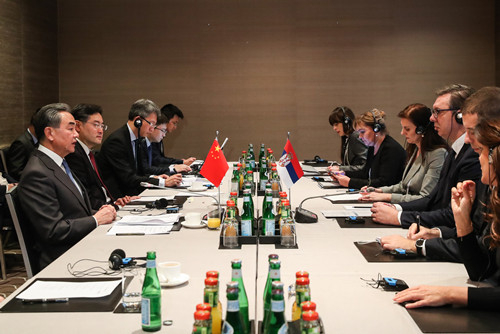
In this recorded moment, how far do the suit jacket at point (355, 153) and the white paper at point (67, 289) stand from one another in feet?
13.8

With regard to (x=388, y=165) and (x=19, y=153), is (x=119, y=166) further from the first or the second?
(x=388, y=165)

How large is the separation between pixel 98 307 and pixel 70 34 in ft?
23.4

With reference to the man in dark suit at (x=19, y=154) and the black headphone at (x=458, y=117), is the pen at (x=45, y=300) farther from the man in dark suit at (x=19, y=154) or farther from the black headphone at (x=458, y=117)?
the man in dark suit at (x=19, y=154)

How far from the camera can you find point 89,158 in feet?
13.9

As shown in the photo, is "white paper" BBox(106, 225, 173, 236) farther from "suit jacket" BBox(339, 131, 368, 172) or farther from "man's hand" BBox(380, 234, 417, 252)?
"suit jacket" BBox(339, 131, 368, 172)

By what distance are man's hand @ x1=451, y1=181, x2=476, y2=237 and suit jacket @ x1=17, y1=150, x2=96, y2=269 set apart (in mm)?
1822

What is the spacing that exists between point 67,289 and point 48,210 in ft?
3.29

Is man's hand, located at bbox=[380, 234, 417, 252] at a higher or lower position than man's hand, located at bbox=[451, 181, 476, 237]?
lower

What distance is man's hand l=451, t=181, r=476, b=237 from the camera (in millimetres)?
2160

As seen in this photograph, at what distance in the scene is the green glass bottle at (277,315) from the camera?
1.24 metres

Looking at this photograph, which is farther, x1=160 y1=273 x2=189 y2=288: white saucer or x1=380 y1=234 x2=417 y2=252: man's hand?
x1=380 y1=234 x2=417 y2=252: man's hand

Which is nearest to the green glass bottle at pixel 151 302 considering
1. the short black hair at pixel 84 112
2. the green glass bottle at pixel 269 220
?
the green glass bottle at pixel 269 220

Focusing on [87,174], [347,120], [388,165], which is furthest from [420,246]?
[347,120]

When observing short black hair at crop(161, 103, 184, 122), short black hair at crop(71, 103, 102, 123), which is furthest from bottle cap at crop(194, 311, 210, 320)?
short black hair at crop(161, 103, 184, 122)
